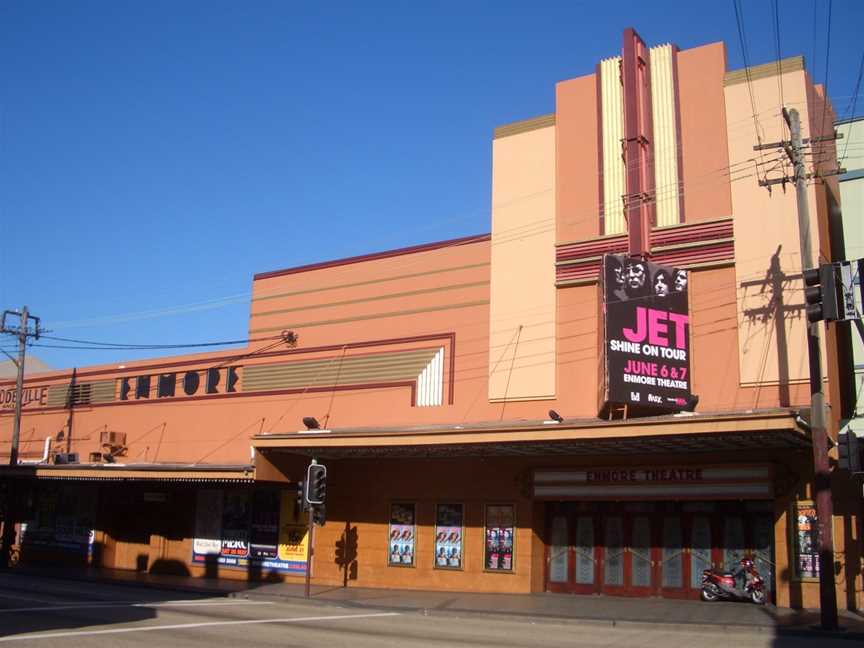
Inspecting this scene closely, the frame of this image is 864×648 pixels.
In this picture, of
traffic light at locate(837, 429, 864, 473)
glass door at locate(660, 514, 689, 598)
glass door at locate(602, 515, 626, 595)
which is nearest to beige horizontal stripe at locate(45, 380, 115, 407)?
glass door at locate(602, 515, 626, 595)

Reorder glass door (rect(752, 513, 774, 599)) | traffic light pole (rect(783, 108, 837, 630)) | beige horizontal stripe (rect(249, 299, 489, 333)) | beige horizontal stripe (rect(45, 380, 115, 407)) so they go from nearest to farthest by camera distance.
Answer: traffic light pole (rect(783, 108, 837, 630))
glass door (rect(752, 513, 774, 599))
beige horizontal stripe (rect(249, 299, 489, 333))
beige horizontal stripe (rect(45, 380, 115, 407))

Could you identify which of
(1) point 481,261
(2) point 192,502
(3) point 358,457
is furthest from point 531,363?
(2) point 192,502

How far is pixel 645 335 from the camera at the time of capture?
2336 cm

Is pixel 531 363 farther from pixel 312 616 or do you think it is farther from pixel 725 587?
pixel 312 616

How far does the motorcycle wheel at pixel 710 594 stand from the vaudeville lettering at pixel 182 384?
1776 cm

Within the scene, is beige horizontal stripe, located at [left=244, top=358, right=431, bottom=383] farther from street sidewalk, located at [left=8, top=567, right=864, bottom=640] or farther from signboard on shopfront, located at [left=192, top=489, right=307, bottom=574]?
street sidewalk, located at [left=8, top=567, right=864, bottom=640]

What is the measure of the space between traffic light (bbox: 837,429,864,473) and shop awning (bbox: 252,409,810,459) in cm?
161

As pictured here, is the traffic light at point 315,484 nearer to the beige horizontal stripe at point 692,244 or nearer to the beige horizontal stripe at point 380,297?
the beige horizontal stripe at point 380,297

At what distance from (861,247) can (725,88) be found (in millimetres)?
5608

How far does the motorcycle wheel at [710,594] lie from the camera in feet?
75.3

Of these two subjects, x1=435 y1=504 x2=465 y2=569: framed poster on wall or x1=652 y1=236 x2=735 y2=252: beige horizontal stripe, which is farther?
x1=435 y1=504 x2=465 y2=569: framed poster on wall

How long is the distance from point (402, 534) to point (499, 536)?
3.37 m

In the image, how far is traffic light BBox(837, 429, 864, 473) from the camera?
17.2 m

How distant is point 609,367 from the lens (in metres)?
22.6
